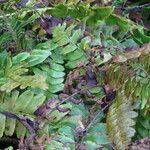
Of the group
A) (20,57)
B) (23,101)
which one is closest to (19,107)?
(23,101)

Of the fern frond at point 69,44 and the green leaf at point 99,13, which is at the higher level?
the green leaf at point 99,13

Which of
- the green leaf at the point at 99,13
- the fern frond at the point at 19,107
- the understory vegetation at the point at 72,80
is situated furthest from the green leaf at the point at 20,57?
the green leaf at the point at 99,13

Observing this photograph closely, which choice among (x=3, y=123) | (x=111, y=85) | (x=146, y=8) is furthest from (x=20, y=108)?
(x=146, y=8)

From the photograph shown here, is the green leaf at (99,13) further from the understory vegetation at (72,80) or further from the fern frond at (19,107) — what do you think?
the fern frond at (19,107)

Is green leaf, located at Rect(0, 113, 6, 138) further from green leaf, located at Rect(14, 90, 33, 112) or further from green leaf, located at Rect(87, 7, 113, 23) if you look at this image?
green leaf, located at Rect(87, 7, 113, 23)

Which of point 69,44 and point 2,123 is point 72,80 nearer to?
point 69,44

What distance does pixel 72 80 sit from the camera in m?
1.42

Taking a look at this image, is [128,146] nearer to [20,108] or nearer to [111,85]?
[111,85]

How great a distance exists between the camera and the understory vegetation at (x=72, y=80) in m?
1.30

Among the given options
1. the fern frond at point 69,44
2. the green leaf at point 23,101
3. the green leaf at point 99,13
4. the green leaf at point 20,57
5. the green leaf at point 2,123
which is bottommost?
the green leaf at point 2,123

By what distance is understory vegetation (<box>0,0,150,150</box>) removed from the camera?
51.3 inches

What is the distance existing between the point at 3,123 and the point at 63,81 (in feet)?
0.84

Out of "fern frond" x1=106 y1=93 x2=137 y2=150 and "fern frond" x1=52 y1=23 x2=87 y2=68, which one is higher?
"fern frond" x1=52 y1=23 x2=87 y2=68

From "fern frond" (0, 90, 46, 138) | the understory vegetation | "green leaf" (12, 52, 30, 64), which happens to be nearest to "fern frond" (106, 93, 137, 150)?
the understory vegetation
